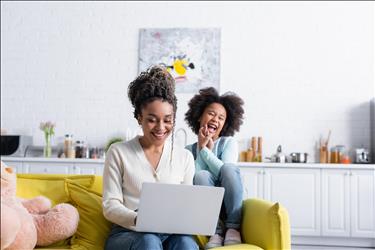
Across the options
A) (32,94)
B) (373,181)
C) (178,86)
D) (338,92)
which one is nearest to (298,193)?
(373,181)

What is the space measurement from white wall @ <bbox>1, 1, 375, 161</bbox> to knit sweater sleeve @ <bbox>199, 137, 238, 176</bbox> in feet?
7.33

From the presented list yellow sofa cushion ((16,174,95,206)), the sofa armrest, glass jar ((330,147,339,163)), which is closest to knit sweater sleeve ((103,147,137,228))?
yellow sofa cushion ((16,174,95,206))

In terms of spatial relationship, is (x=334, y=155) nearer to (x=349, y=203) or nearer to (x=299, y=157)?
(x=299, y=157)

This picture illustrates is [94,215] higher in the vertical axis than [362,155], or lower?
lower

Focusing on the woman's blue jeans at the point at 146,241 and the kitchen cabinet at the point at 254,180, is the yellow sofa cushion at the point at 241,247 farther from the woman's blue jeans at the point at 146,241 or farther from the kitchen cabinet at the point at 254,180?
the kitchen cabinet at the point at 254,180

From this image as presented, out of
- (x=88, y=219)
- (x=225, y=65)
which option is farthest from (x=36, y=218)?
(x=225, y=65)

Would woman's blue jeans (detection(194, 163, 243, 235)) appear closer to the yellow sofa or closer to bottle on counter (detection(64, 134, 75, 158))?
the yellow sofa

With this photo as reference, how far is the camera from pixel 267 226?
2.26 m

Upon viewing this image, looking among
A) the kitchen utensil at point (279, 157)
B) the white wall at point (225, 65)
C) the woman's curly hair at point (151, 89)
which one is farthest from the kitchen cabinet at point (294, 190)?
the woman's curly hair at point (151, 89)

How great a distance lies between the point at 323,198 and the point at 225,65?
169 centimetres

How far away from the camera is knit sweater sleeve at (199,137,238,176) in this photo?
9.28 feet

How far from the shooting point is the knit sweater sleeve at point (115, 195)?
211 centimetres

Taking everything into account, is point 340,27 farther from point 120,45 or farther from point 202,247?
point 202,247

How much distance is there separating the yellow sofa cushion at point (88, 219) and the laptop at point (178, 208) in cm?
44
